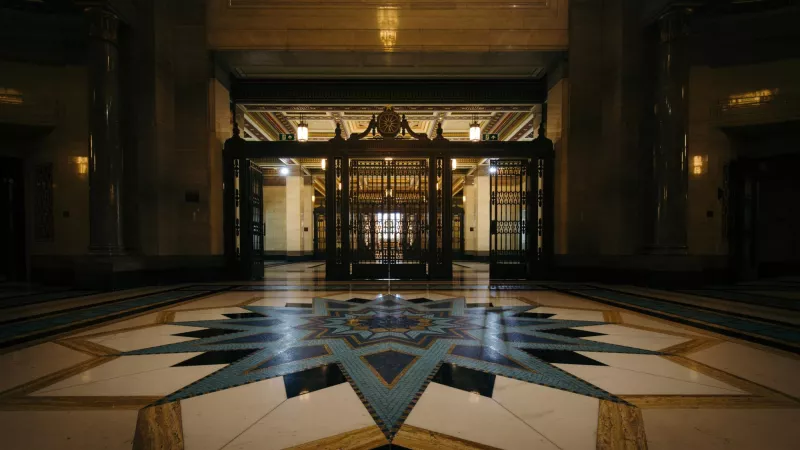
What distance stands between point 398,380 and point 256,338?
132 centimetres

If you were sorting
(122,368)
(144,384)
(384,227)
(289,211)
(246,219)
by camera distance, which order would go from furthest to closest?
(289,211) → (384,227) → (246,219) → (122,368) → (144,384)

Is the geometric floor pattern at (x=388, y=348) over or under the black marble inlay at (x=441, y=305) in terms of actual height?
over

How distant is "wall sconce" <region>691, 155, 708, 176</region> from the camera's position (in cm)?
591

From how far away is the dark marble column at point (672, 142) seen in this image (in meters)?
5.47

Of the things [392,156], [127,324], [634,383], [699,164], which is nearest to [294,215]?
[392,156]

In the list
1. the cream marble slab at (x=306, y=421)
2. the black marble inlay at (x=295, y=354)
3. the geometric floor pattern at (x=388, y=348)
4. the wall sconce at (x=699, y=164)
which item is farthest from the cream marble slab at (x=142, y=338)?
the wall sconce at (x=699, y=164)

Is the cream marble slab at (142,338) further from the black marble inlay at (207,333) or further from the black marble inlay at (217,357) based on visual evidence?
the black marble inlay at (217,357)

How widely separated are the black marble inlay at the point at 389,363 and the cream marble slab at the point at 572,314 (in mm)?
1861

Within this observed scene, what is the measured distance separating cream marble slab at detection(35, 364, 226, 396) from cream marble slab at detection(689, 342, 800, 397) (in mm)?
2795

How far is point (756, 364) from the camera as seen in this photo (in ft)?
6.82

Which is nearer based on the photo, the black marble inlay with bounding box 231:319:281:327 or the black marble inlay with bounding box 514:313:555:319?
the black marble inlay with bounding box 231:319:281:327

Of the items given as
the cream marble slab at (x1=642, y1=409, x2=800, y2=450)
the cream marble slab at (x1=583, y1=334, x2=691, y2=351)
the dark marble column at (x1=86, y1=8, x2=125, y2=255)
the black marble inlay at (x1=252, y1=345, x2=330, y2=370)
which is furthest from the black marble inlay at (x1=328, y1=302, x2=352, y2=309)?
the dark marble column at (x1=86, y1=8, x2=125, y2=255)

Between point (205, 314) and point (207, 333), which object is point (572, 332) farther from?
point (205, 314)

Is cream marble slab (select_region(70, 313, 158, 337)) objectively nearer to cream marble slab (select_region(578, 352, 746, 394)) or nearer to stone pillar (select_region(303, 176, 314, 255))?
cream marble slab (select_region(578, 352, 746, 394))
